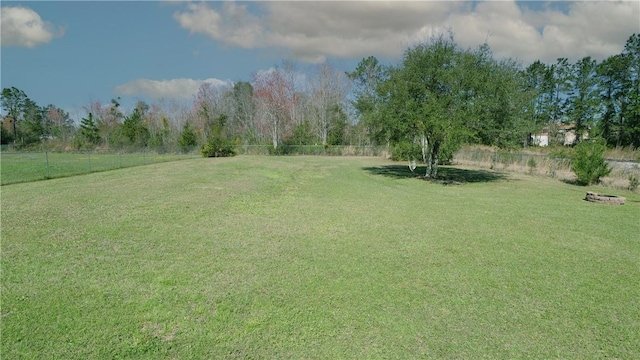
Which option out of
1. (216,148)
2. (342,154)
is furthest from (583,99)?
(216,148)

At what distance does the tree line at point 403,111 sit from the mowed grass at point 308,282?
25.0ft

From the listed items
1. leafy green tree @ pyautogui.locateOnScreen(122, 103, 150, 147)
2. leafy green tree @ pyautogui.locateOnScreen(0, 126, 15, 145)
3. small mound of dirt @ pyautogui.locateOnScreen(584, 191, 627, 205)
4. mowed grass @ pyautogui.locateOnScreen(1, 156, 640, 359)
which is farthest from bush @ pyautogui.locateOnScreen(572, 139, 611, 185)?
leafy green tree @ pyautogui.locateOnScreen(0, 126, 15, 145)

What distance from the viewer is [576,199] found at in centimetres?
1163

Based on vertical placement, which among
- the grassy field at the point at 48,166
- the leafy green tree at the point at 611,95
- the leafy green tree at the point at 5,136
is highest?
the leafy green tree at the point at 611,95

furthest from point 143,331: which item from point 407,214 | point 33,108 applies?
point 33,108

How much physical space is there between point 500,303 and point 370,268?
1.68 m

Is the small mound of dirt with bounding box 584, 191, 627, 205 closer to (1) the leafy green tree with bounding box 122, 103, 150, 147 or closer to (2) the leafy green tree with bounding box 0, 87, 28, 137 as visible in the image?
(1) the leafy green tree with bounding box 122, 103, 150, 147

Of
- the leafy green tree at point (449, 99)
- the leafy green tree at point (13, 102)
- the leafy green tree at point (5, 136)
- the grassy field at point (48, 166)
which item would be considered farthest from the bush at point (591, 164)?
the leafy green tree at point (13, 102)

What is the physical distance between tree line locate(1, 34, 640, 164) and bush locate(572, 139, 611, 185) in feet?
8.19

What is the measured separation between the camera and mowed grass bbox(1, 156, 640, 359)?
3.09 metres

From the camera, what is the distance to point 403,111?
50.8 feet

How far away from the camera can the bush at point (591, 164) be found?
15172mm

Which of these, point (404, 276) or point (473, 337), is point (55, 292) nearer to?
point (404, 276)

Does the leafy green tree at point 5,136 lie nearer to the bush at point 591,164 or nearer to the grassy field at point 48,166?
the grassy field at point 48,166
